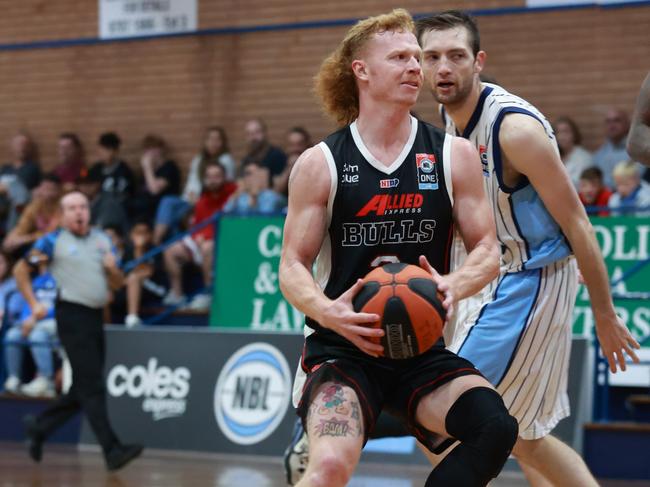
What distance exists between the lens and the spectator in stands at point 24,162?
15109mm

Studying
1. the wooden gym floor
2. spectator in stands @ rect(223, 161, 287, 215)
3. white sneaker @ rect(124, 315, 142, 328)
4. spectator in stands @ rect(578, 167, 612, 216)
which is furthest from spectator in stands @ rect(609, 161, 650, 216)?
white sneaker @ rect(124, 315, 142, 328)

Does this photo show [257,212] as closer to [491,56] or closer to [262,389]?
A: [262,389]

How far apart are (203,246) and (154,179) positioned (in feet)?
6.12

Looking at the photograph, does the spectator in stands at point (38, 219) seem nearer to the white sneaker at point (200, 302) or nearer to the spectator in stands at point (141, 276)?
the spectator in stands at point (141, 276)

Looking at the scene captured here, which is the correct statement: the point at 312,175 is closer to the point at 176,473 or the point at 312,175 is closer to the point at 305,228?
the point at 305,228

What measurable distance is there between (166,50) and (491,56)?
4436mm

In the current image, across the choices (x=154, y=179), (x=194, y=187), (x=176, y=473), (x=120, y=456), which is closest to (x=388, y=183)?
(x=176, y=473)

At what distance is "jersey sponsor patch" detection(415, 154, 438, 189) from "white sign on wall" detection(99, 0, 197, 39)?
10963 millimetres

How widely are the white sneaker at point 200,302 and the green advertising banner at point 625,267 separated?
4186 mm

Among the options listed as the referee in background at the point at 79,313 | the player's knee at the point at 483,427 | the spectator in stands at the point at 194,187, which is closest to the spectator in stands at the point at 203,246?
the spectator in stands at the point at 194,187

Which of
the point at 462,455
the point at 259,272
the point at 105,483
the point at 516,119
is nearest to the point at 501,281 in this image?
the point at 516,119

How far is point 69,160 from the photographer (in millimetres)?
15039

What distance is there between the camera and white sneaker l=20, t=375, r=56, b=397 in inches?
467

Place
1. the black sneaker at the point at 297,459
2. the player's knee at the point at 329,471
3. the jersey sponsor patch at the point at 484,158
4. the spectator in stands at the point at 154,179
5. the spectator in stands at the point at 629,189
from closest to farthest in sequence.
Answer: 1. the player's knee at the point at 329,471
2. the jersey sponsor patch at the point at 484,158
3. the black sneaker at the point at 297,459
4. the spectator in stands at the point at 629,189
5. the spectator in stands at the point at 154,179
